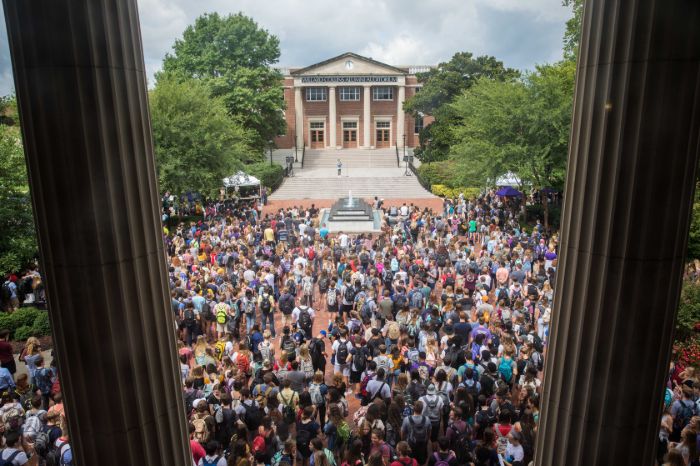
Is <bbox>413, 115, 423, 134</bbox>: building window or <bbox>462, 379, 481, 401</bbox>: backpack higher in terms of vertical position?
<bbox>413, 115, 423, 134</bbox>: building window

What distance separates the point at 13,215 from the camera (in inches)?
563

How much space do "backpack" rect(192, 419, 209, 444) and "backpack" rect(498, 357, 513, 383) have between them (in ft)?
14.7

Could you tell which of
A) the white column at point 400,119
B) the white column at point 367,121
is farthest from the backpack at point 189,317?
the white column at point 367,121

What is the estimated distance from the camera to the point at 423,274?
13438 millimetres

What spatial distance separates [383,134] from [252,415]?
2025 inches

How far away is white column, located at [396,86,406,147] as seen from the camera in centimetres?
5453

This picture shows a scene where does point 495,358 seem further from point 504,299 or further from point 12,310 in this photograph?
point 12,310

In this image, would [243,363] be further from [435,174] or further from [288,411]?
[435,174]

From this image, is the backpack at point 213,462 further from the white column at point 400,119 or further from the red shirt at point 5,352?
the white column at point 400,119

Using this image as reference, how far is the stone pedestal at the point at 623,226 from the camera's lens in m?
3.55

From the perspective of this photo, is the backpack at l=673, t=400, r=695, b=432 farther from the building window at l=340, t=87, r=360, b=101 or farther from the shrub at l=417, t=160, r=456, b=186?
the building window at l=340, t=87, r=360, b=101

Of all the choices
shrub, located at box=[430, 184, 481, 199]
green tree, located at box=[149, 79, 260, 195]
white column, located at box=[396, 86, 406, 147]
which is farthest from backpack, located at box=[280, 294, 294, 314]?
white column, located at box=[396, 86, 406, 147]

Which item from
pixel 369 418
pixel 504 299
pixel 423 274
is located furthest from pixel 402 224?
pixel 369 418

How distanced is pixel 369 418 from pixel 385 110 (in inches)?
2043
